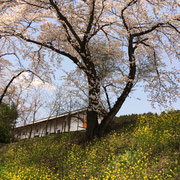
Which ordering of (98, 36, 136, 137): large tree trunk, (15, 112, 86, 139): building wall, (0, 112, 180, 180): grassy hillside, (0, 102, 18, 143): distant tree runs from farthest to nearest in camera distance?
(0, 102, 18, 143): distant tree < (15, 112, 86, 139): building wall < (98, 36, 136, 137): large tree trunk < (0, 112, 180, 180): grassy hillside

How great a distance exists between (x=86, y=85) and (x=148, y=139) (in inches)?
203

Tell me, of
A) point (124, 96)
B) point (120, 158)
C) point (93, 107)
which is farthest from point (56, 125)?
point (120, 158)

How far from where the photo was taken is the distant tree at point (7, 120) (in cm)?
2488

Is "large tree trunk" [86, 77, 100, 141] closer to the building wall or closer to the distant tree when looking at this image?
the building wall

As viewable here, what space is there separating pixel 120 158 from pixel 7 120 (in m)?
19.8

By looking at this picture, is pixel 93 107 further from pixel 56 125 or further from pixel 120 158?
pixel 56 125

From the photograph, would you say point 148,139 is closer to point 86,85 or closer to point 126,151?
point 126,151

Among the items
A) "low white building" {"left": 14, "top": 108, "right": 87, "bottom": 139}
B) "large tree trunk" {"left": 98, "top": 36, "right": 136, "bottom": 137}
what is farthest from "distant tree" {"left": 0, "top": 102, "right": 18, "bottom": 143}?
"large tree trunk" {"left": 98, "top": 36, "right": 136, "bottom": 137}

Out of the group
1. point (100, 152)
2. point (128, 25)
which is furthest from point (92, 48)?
point (100, 152)

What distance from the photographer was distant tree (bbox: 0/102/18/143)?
81.6ft

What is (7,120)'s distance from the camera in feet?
84.4

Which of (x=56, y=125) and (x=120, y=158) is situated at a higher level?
(x=56, y=125)

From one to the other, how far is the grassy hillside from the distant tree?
11312 mm

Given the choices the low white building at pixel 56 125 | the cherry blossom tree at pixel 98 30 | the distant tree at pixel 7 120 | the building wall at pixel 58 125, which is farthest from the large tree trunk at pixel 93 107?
the distant tree at pixel 7 120
